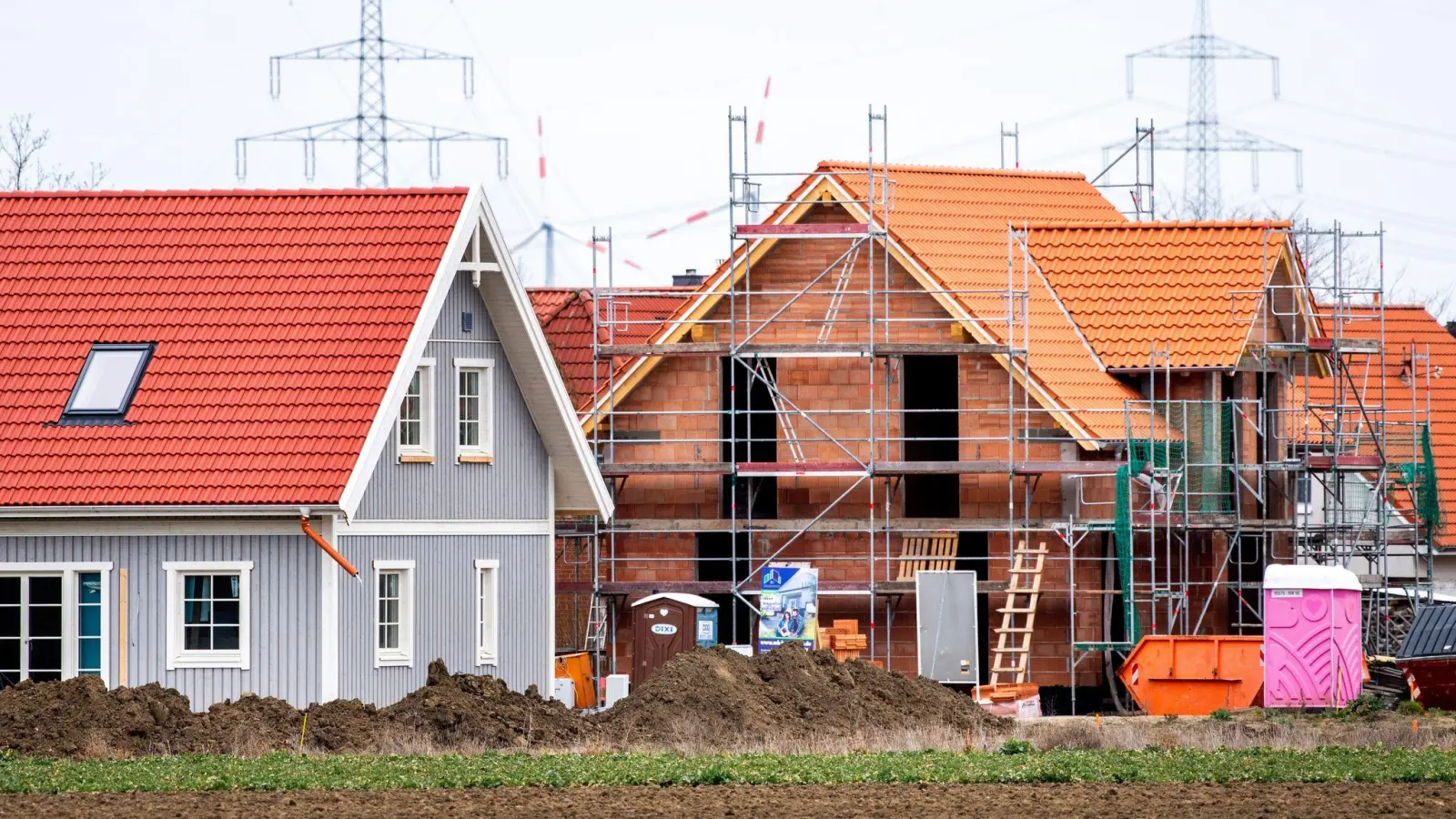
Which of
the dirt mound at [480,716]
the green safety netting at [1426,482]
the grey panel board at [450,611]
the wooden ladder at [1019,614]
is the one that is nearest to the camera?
the dirt mound at [480,716]

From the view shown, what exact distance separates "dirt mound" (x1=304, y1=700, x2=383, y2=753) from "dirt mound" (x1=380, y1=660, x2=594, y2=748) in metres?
0.22

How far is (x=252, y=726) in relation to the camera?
23.9 metres

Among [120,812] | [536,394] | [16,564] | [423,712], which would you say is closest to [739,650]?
[536,394]

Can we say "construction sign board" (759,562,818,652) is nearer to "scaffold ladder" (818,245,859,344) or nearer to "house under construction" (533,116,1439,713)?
"house under construction" (533,116,1439,713)

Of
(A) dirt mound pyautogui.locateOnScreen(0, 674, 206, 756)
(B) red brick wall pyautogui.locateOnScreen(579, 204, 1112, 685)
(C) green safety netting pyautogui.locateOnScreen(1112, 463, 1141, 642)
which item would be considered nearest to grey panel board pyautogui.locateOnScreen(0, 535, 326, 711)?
(A) dirt mound pyautogui.locateOnScreen(0, 674, 206, 756)

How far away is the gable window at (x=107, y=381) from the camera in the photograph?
26.5 metres

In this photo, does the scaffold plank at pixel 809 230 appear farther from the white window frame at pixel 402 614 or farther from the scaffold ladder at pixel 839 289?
the white window frame at pixel 402 614

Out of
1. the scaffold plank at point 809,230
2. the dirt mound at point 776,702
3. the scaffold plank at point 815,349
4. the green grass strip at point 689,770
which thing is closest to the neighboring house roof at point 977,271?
the scaffold plank at point 815,349

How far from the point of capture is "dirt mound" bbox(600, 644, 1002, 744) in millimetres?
25750

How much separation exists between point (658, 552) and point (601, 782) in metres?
14.1

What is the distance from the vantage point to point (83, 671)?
84.6 feet

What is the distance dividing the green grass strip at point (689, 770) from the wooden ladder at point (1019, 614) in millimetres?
9483

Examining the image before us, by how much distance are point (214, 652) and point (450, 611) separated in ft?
10.3

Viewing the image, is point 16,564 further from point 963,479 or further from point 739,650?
point 963,479
